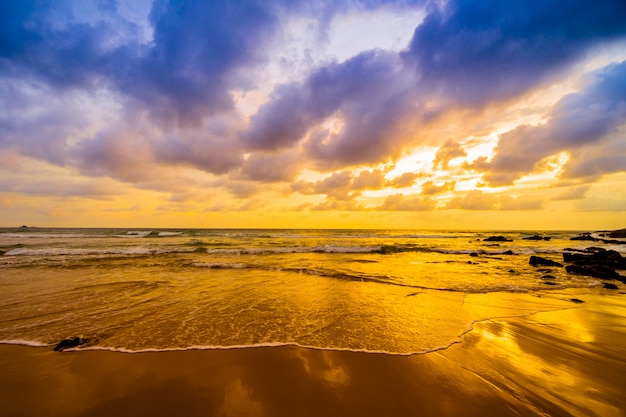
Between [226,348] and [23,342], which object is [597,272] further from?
[23,342]

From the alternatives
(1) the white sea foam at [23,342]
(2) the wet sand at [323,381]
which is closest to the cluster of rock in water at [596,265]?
(2) the wet sand at [323,381]

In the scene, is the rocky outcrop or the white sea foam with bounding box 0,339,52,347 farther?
the rocky outcrop

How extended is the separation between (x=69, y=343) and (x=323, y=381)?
495 cm

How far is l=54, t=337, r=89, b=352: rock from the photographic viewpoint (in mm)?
4723

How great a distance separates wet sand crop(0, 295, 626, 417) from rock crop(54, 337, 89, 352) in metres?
0.15

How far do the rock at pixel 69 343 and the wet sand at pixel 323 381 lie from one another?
15 cm

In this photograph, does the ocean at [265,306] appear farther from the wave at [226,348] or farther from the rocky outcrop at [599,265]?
the rocky outcrop at [599,265]

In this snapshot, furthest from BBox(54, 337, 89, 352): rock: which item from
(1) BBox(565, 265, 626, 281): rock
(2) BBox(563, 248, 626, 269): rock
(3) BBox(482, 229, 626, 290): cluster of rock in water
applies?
(2) BBox(563, 248, 626, 269): rock

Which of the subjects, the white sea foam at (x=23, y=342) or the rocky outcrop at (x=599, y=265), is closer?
the white sea foam at (x=23, y=342)

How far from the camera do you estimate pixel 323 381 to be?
369 centimetres

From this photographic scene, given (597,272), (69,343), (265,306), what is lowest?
(597,272)

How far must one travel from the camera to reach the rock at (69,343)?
15.5 feet

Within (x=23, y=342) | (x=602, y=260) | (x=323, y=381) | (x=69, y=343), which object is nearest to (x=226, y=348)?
(x=323, y=381)

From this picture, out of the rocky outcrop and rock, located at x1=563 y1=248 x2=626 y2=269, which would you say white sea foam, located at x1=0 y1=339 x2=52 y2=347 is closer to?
the rocky outcrop
